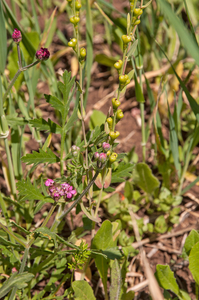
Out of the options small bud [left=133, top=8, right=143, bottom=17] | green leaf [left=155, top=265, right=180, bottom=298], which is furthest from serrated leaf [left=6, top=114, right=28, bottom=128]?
green leaf [left=155, top=265, right=180, bottom=298]

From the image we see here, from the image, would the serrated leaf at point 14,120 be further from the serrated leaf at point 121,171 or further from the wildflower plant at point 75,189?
the serrated leaf at point 121,171

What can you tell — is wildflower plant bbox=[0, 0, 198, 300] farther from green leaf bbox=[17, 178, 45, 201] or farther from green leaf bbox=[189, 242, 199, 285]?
green leaf bbox=[189, 242, 199, 285]

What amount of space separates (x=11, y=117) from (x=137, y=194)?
0.93 m

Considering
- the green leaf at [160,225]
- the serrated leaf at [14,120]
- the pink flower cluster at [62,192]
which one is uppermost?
the serrated leaf at [14,120]

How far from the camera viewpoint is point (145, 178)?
180 cm

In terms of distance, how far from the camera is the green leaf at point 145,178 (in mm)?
1765

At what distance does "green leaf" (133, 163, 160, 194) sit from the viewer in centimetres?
176

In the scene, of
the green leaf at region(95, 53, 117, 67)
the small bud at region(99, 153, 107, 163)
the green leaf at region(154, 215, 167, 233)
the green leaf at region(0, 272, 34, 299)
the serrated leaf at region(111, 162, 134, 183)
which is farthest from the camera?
the green leaf at region(95, 53, 117, 67)

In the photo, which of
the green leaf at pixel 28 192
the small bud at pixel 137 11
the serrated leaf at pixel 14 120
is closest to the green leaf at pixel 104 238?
the green leaf at pixel 28 192

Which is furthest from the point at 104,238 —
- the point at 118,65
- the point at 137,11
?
the point at 137,11

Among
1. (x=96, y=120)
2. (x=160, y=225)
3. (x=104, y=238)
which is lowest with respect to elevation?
(x=160, y=225)

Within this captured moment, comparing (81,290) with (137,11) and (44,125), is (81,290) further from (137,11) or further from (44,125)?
(137,11)

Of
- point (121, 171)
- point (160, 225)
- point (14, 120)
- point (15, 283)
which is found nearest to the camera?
point (15, 283)

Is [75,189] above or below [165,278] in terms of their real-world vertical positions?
above
